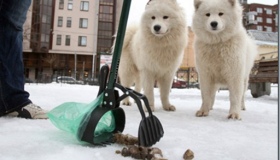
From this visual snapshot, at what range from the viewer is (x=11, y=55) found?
5.65 ft

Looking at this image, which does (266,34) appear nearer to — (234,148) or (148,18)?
(148,18)

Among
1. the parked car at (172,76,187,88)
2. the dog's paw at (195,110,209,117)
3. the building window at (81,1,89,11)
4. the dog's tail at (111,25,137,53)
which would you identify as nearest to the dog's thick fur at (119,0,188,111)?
the dog's paw at (195,110,209,117)

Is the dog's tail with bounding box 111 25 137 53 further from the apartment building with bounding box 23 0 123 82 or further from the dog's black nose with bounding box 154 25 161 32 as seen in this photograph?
the apartment building with bounding box 23 0 123 82

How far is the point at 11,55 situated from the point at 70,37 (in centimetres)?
2237

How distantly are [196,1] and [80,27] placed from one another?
71.9 ft

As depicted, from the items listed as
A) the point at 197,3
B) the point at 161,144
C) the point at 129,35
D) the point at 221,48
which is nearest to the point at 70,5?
the point at 129,35

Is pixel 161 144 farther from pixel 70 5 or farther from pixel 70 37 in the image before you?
pixel 70 5

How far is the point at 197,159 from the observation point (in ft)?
3.27

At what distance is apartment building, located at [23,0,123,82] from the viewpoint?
22.3m

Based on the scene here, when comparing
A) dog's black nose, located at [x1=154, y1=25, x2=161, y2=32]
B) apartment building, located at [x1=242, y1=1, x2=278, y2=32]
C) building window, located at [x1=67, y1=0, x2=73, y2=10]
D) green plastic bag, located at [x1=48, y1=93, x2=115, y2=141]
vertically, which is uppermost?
building window, located at [x1=67, y1=0, x2=73, y2=10]

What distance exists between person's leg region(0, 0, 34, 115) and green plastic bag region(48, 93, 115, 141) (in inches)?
26.0

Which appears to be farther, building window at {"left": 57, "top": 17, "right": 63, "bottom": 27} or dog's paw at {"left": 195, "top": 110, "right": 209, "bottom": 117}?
building window at {"left": 57, "top": 17, "right": 63, "bottom": 27}

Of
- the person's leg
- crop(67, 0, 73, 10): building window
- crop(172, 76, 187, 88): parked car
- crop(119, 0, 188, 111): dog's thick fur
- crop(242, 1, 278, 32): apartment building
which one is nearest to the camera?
the person's leg

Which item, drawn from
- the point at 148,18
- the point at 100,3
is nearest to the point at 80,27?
the point at 100,3
